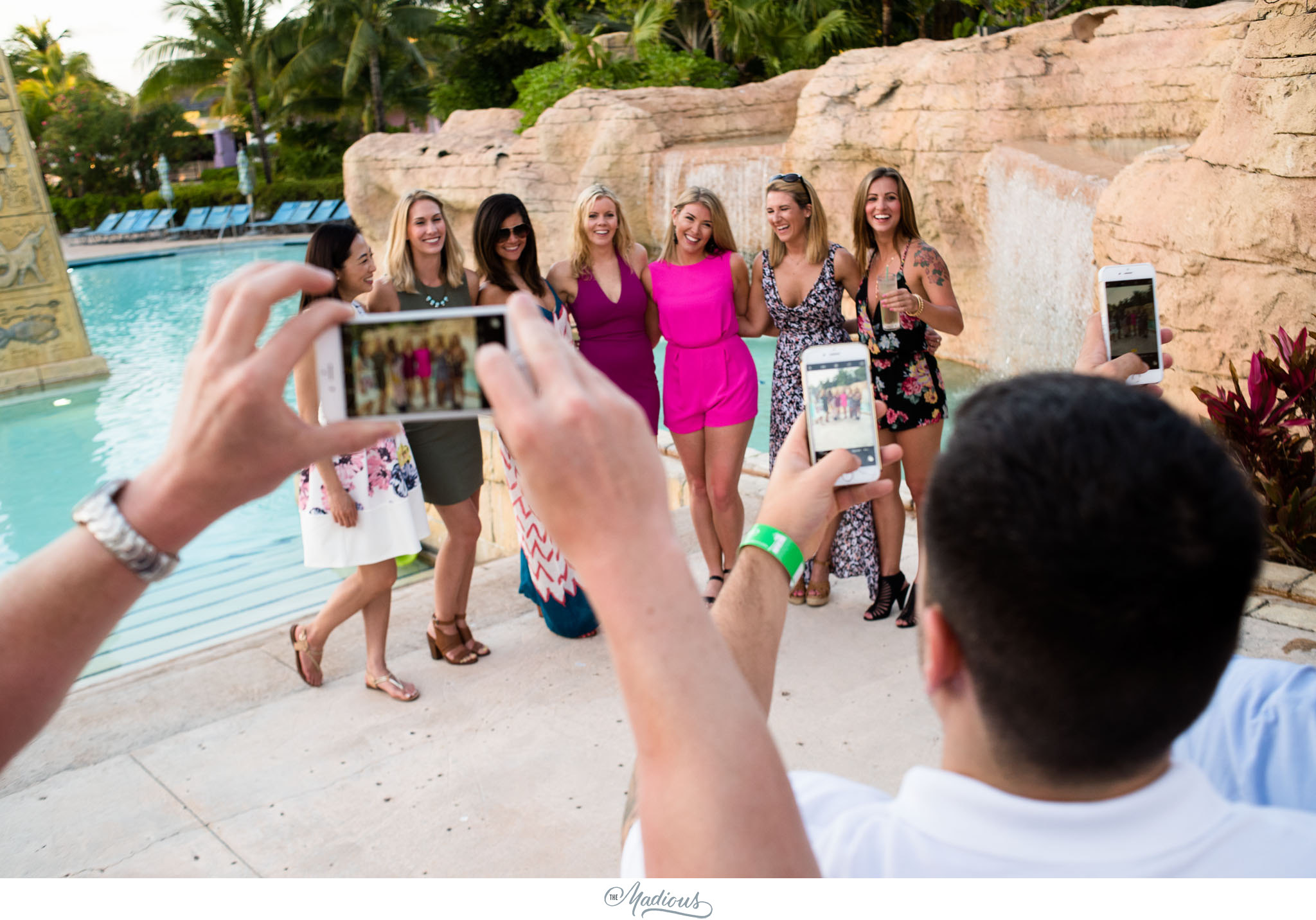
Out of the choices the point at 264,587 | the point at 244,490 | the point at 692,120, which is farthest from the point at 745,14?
the point at 244,490

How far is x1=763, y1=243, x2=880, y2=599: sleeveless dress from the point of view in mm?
4457

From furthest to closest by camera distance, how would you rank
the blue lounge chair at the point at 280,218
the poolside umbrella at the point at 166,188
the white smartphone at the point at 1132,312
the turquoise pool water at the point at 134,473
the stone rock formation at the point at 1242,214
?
the poolside umbrella at the point at 166,188 → the blue lounge chair at the point at 280,218 → the turquoise pool water at the point at 134,473 → the stone rock formation at the point at 1242,214 → the white smartphone at the point at 1132,312

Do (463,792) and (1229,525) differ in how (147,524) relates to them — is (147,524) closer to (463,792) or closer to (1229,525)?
(1229,525)

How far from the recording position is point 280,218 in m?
30.6

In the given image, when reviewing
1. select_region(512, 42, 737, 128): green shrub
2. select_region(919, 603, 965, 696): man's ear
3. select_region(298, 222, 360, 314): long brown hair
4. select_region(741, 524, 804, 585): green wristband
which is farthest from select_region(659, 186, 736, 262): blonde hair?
select_region(512, 42, 737, 128): green shrub

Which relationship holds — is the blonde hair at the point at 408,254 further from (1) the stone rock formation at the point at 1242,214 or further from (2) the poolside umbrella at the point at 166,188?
(2) the poolside umbrella at the point at 166,188

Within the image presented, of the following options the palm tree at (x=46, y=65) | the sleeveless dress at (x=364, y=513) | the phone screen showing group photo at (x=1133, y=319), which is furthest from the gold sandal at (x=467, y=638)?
the palm tree at (x=46, y=65)

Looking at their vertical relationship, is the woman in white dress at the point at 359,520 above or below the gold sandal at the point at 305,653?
above

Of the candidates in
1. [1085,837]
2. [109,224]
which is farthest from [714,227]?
[109,224]

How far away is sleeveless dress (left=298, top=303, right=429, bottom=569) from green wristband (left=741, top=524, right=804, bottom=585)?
2.83 m

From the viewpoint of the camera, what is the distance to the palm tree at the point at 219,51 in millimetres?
31469

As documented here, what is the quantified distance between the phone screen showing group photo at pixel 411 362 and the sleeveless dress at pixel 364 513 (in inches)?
99.1

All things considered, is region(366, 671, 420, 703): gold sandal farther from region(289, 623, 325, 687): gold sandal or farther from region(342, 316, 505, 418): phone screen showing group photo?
region(342, 316, 505, 418): phone screen showing group photo

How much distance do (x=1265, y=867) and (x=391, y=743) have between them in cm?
314
